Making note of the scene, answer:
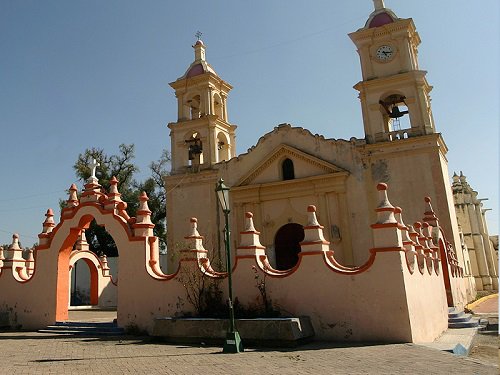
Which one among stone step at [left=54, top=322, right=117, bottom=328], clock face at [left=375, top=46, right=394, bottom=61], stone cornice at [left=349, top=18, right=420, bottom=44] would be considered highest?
stone cornice at [left=349, top=18, right=420, bottom=44]

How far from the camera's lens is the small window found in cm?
2057

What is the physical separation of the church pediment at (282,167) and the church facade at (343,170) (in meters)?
0.05

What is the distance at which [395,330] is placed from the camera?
31.4 ft

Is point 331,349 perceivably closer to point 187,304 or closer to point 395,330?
point 395,330

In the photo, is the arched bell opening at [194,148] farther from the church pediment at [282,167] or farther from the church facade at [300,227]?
the church pediment at [282,167]

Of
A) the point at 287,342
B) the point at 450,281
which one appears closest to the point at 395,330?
the point at 287,342

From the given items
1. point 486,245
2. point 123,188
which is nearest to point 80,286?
point 123,188

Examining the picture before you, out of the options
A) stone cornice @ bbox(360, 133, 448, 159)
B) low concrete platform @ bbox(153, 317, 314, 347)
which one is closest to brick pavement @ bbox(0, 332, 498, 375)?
low concrete platform @ bbox(153, 317, 314, 347)

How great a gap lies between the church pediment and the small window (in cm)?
8

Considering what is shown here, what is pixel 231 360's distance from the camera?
811 cm

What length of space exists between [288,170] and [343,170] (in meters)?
2.78

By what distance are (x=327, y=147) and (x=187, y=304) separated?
35.7ft

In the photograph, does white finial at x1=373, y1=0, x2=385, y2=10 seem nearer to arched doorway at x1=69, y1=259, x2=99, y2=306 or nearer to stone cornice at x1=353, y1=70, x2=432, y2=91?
stone cornice at x1=353, y1=70, x2=432, y2=91

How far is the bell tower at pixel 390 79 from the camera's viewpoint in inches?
739
